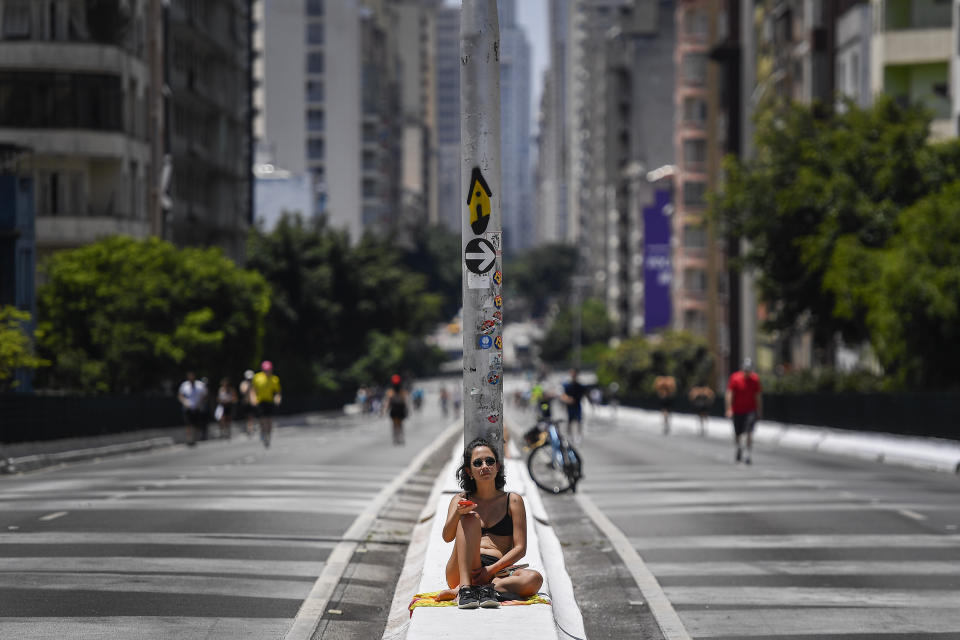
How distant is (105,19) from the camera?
189 ft

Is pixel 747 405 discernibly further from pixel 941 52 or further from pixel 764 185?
pixel 941 52

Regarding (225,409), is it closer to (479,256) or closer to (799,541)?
(799,541)

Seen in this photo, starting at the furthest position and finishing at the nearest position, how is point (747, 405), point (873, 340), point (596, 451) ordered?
point (873, 340) < point (596, 451) < point (747, 405)

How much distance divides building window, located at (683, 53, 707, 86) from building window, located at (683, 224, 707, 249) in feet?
34.8

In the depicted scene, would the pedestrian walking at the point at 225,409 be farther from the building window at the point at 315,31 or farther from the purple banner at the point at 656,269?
the building window at the point at 315,31

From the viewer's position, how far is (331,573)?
517 inches

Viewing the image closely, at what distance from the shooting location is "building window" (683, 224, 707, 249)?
4365 inches

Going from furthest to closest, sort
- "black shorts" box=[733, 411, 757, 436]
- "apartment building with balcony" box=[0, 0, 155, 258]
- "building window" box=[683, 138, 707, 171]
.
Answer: "building window" box=[683, 138, 707, 171], "apartment building with balcony" box=[0, 0, 155, 258], "black shorts" box=[733, 411, 757, 436]

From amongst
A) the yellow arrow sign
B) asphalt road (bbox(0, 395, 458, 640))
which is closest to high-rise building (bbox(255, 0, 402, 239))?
asphalt road (bbox(0, 395, 458, 640))

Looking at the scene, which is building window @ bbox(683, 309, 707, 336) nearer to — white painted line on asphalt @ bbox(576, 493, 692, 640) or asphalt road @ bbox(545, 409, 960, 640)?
asphalt road @ bbox(545, 409, 960, 640)

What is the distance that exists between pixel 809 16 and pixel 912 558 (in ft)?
185

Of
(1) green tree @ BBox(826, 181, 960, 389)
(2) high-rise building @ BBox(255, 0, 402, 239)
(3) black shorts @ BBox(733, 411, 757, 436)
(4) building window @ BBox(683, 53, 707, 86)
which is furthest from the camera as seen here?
(2) high-rise building @ BBox(255, 0, 402, 239)

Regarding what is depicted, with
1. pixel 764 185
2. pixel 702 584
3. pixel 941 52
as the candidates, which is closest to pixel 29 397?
pixel 702 584

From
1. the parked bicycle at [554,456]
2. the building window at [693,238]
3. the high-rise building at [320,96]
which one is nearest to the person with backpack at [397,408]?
the parked bicycle at [554,456]
